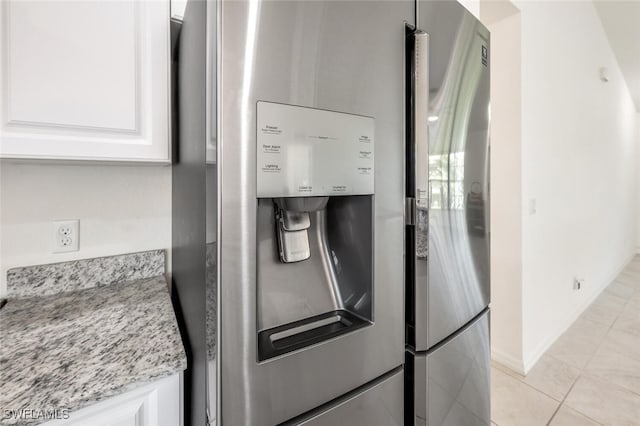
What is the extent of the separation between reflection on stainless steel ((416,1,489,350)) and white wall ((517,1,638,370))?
1135mm

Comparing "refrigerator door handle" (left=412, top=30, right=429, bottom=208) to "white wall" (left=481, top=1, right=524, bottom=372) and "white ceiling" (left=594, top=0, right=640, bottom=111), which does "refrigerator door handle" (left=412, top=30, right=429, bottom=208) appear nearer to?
"white wall" (left=481, top=1, right=524, bottom=372)

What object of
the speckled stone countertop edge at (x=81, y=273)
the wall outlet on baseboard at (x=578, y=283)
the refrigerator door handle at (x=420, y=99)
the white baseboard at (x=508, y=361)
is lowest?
the white baseboard at (x=508, y=361)

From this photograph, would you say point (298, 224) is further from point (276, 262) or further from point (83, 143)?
point (83, 143)

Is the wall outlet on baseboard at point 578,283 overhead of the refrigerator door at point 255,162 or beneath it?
beneath

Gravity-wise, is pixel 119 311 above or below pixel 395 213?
below

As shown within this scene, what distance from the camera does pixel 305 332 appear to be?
0.66 m

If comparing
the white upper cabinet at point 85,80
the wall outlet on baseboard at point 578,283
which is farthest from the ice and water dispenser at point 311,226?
the wall outlet on baseboard at point 578,283

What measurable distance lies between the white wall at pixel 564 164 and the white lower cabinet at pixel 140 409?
200cm

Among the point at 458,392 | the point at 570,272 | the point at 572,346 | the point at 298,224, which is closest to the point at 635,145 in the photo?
the point at 570,272

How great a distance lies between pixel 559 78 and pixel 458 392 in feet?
8.30

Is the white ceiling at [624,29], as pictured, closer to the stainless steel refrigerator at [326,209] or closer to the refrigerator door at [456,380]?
the stainless steel refrigerator at [326,209]

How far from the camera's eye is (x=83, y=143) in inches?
32.2

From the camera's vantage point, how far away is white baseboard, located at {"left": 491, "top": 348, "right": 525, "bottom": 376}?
190cm

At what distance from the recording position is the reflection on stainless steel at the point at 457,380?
795 millimetres
